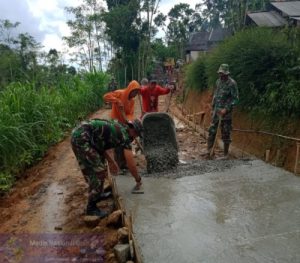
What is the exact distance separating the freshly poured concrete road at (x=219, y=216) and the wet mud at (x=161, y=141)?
0.51 meters

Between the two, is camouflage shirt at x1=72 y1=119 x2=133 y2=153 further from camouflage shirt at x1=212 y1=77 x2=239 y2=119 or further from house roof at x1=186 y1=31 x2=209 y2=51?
house roof at x1=186 y1=31 x2=209 y2=51

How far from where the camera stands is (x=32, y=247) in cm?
421

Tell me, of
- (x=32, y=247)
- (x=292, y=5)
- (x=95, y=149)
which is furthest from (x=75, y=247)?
(x=292, y=5)

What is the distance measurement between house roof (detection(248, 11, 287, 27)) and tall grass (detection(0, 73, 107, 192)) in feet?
37.6

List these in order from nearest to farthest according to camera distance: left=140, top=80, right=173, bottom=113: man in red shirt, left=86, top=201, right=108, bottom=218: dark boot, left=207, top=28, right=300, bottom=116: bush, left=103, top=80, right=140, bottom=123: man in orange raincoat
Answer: left=86, top=201, right=108, bottom=218: dark boot → left=103, top=80, right=140, bottom=123: man in orange raincoat → left=207, top=28, right=300, bottom=116: bush → left=140, top=80, right=173, bottom=113: man in red shirt

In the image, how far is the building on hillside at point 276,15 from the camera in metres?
18.2

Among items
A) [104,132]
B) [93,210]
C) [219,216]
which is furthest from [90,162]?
[219,216]

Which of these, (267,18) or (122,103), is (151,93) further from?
(267,18)

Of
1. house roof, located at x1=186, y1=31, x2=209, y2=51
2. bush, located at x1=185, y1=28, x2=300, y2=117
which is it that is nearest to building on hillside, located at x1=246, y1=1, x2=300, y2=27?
bush, located at x1=185, y1=28, x2=300, y2=117

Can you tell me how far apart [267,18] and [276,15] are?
2.28 feet

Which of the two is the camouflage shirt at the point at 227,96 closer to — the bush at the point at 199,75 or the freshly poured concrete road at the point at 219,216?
the freshly poured concrete road at the point at 219,216

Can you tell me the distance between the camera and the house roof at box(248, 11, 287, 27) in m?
18.7

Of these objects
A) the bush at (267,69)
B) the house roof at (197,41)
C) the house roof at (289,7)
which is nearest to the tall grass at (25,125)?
the bush at (267,69)

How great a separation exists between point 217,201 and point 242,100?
454 centimetres
